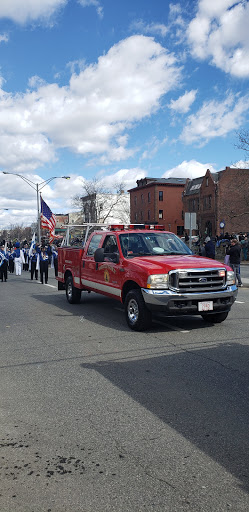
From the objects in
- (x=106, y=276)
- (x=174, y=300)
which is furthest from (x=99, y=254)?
(x=174, y=300)

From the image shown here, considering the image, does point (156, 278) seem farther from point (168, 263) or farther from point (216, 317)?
point (216, 317)

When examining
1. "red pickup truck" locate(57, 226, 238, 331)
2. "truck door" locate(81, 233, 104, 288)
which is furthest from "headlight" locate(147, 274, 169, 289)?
"truck door" locate(81, 233, 104, 288)

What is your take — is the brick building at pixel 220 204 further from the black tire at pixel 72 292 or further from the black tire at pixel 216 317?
the black tire at pixel 216 317

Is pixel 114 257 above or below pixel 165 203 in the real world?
below

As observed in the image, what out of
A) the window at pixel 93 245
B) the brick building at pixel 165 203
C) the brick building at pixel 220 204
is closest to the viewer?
the window at pixel 93 245

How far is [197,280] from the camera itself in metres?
7.85

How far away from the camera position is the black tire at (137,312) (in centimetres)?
797

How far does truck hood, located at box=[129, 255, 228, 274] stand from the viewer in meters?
7.76

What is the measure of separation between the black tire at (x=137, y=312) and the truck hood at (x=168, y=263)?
0.54m

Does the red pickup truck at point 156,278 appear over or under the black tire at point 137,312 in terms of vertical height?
over

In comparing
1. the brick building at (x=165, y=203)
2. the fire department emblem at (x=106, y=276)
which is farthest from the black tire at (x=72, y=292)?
the brick building at (x=165, y=203)

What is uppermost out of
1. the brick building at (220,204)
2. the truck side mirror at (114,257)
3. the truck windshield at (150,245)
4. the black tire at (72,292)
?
the brick building at (220,204)

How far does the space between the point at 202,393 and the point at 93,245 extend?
20.2 feet

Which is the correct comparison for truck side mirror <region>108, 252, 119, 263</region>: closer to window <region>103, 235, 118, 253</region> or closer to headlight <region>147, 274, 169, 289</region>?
window <region>103, 235, 118, 253</region>
